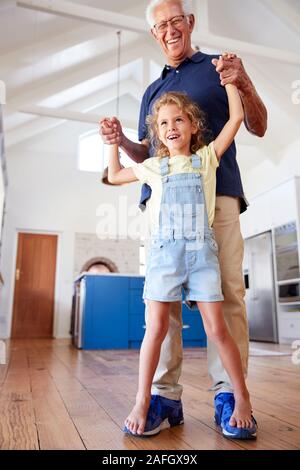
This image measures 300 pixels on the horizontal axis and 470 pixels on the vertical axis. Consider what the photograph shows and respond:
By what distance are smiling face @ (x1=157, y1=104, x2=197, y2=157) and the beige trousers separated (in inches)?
7.3

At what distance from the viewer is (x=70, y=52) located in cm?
544

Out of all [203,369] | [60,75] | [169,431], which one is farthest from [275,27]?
[169,431]

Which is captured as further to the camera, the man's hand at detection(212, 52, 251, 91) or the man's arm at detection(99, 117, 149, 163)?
the man's arm at detection(99, 117, 149, 163)

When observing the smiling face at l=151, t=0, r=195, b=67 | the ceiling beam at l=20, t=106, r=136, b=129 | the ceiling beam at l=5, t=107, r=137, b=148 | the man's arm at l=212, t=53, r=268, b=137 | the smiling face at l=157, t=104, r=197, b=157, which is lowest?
the smiling face at l=157, t=104, r=197, b=157

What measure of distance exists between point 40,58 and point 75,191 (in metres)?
2.94

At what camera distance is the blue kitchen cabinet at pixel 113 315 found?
4289 millimetres

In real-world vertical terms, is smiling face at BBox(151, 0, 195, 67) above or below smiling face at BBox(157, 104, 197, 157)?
above

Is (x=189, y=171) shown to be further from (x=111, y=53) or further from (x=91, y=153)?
(x=91, y=153)

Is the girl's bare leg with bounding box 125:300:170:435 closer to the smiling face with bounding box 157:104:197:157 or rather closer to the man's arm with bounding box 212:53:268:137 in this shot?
the smiling face with bounding box 157:104:197:157

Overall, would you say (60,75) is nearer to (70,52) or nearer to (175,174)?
(70,52)

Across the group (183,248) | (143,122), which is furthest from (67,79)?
(183,248)

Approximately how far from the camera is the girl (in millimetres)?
995

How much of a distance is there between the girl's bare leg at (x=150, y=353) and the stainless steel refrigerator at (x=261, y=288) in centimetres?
454

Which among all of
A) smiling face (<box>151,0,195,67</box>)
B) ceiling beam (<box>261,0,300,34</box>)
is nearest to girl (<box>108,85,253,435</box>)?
smiling face (<box>151,0,195,67</box>)
